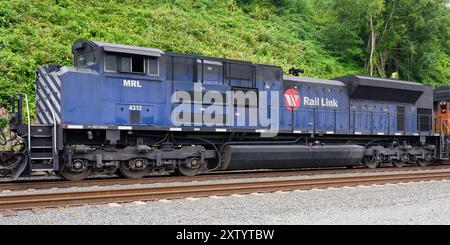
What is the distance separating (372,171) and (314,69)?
13569 mm

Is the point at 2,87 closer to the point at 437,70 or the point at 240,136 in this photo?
the point at 240,136

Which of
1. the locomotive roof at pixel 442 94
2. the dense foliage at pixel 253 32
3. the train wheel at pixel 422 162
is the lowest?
the train wheel at pixel 422 162

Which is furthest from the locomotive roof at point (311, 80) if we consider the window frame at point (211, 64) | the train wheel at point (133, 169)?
the train wheel at point (133, 169)

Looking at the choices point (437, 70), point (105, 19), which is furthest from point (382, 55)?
point (105, 19)

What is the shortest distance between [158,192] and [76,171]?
267 cm

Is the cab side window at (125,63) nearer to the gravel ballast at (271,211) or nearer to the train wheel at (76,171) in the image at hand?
the train wheel at (76,171)

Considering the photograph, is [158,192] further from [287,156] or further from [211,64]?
[287,156]

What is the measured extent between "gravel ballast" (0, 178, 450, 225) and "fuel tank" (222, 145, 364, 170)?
312 cm

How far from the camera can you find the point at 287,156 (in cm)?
1262

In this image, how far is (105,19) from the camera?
21625 millimetres

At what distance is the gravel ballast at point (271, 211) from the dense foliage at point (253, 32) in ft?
31.3

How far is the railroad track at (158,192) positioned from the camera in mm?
6870

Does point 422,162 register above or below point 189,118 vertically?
below

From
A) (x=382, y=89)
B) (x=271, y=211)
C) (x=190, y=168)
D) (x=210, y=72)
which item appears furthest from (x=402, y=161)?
(x=271, y=211)
